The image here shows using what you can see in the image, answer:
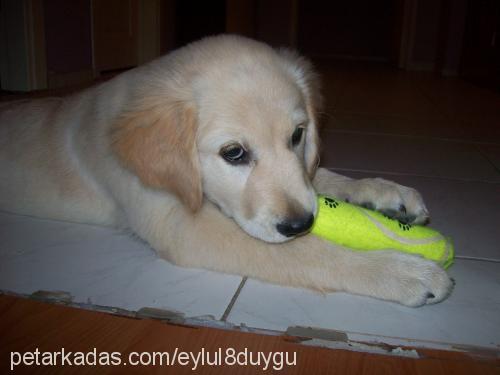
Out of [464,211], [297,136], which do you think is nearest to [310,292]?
[297,136]

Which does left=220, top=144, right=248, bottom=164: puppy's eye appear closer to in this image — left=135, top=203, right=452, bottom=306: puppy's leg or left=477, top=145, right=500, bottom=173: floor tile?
left=135, top=203, right=452, bottom=306: puppy's leg

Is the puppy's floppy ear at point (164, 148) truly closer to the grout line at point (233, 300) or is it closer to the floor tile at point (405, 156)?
the grout line at point (233, 300)

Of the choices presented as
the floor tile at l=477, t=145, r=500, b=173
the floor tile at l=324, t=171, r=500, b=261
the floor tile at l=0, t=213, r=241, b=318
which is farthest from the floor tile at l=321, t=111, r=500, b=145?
the floor tile at l=0, t=213, r=241, b=318

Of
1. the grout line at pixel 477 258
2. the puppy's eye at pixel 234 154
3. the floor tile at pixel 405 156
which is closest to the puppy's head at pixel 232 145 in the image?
the puppy's eye at pixel 234 154

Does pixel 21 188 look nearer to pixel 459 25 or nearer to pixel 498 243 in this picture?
pixel 498 243

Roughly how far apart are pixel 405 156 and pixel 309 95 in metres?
1.40

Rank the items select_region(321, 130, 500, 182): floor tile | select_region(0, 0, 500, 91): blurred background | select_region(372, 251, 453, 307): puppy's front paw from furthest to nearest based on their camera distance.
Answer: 1. select_region(0, 0, 500, 91): blurred background
2. select_region(321, 130, 500, 182): floor tile
3. select_region(372, 251, 453, 307): puppy's front paw

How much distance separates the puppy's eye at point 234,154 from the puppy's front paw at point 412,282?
544 millimetres

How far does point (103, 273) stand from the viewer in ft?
5.23

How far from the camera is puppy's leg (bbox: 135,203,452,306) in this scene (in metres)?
1.46

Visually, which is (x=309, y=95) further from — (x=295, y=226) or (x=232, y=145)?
(x=295, y=226)

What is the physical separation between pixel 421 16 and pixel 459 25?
130 cm

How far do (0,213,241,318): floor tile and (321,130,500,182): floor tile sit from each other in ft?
4.91

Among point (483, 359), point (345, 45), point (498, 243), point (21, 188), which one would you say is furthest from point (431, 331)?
point (345, 45)
